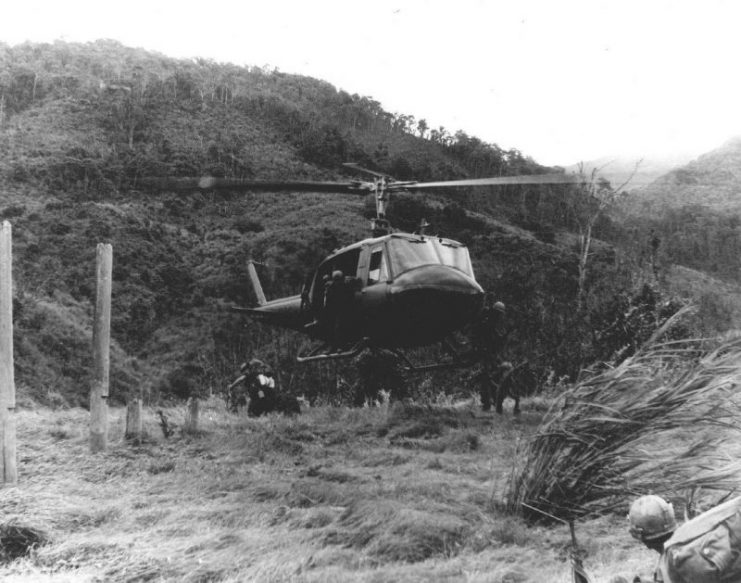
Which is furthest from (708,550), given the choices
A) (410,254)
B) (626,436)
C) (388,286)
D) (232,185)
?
(232,185)

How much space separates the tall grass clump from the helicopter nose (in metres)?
3.39

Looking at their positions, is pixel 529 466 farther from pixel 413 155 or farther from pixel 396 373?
pixel 413 155

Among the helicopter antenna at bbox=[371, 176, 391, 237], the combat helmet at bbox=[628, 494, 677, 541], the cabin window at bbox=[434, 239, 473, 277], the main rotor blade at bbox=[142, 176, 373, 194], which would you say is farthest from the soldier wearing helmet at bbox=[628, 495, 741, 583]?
the helicopter antenna at bbox=[371, 176, 391, 237]

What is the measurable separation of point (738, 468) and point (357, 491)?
110 inches

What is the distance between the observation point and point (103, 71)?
228ft

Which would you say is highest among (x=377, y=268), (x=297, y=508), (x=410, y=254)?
(x=410, y=254)

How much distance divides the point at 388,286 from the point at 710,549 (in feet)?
22.6

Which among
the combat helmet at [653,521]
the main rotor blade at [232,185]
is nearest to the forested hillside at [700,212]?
the main rotor blade at [232,185]

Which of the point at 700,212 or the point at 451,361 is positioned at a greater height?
the point at 700,212

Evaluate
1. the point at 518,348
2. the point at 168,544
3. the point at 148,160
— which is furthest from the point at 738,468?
the point at 148,160

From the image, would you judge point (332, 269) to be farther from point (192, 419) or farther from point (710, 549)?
point (710, 549)

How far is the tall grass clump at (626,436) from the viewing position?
174 inches

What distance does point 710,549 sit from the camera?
1.78 m

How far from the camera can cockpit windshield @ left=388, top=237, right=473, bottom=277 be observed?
343 inches
